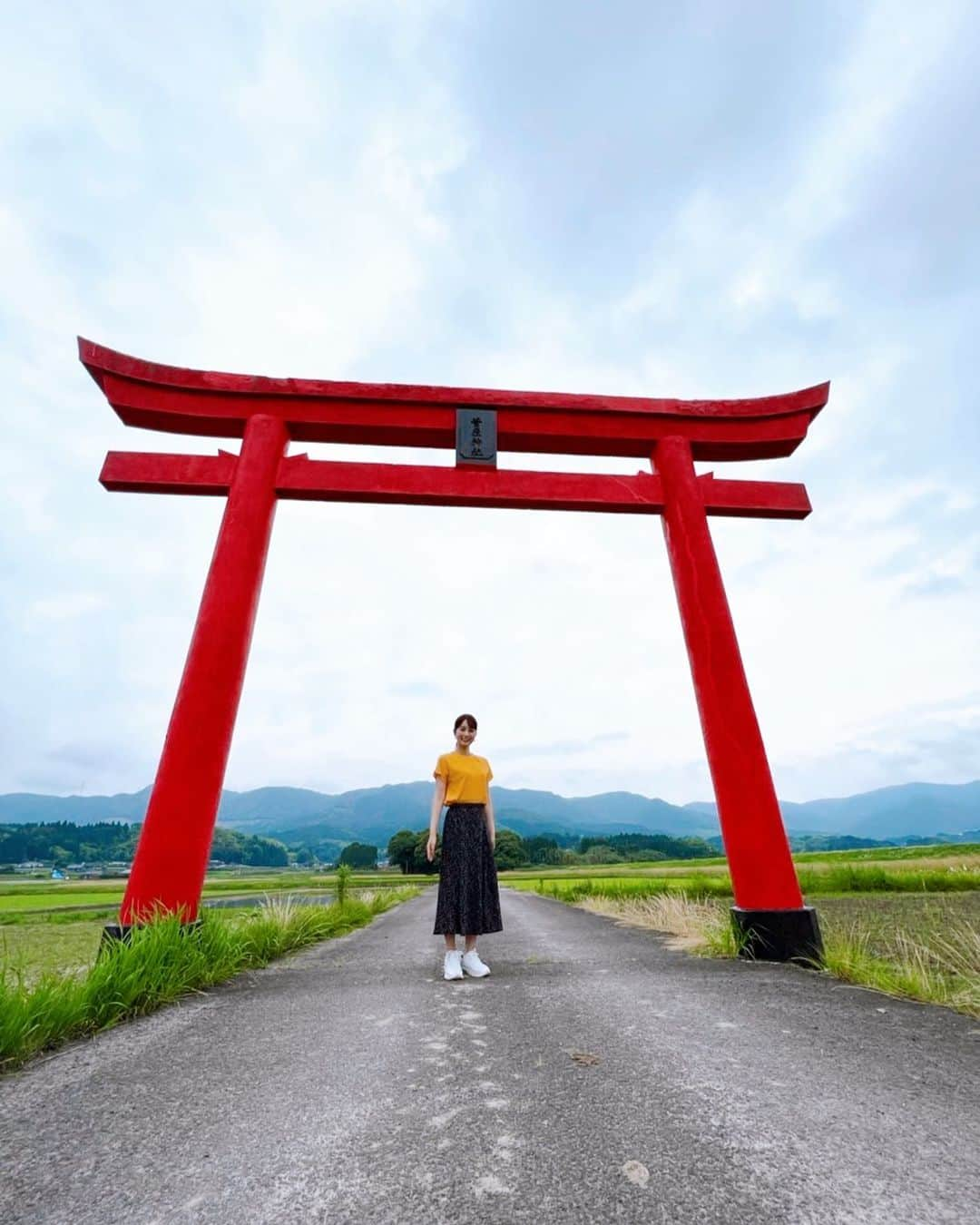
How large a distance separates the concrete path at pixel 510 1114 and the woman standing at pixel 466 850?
0.77 meters

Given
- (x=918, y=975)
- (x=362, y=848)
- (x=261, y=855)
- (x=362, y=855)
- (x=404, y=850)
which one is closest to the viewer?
(x=918, y=975)

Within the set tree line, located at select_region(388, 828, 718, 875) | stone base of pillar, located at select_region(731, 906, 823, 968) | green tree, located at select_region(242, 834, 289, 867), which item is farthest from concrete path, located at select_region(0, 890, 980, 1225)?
green tree, located at select_region(242, 834, 289, 867)

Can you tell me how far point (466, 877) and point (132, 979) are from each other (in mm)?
1937

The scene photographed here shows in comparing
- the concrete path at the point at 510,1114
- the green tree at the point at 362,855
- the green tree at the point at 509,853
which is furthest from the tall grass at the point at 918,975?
the green tree at the point at 362,855

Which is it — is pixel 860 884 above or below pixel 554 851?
below

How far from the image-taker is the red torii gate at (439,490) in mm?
4426

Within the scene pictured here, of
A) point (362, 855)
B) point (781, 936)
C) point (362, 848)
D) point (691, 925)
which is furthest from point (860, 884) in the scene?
point (362, 855)

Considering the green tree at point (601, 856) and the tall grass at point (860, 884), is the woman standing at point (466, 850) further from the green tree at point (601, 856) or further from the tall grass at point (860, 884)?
the green tree at point (601, 856)

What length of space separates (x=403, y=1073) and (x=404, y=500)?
460cm

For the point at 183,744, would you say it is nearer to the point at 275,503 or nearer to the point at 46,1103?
the point at 275,503

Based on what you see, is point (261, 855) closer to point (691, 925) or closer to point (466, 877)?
point (691, 925)

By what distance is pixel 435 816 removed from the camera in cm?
401

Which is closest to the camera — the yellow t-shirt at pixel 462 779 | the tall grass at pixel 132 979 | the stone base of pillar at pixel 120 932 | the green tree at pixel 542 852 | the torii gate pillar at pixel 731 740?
the tall grass at pixel 132 979

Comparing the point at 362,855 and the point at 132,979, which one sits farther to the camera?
the point at 362,855
